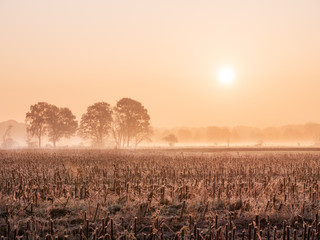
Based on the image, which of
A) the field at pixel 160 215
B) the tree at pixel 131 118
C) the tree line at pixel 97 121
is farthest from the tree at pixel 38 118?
the field at pixel 160 215

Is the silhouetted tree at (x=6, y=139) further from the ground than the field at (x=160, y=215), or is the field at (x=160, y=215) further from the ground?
the silhouetted tree at (x=6, y=139)

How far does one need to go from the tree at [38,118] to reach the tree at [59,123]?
41.0 inches

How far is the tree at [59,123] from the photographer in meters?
83.9

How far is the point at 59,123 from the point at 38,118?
5.34m

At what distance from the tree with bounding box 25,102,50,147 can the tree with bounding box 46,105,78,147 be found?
104 centimetres

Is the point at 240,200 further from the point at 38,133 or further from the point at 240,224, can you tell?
the point at 38,133

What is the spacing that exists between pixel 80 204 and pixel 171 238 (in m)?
3.54

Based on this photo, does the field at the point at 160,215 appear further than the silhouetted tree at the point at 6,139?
No

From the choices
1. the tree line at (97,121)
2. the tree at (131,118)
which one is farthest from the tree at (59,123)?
the tree at (131,118)

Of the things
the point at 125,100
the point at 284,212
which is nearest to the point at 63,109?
the point at 125,100

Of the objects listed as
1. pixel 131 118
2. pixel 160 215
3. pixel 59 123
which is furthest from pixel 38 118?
pixel 160 215

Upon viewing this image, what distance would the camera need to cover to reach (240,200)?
9508mm

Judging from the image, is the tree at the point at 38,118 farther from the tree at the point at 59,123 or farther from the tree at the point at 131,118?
the tree at the point at 131,118

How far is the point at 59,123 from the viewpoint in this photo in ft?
279
